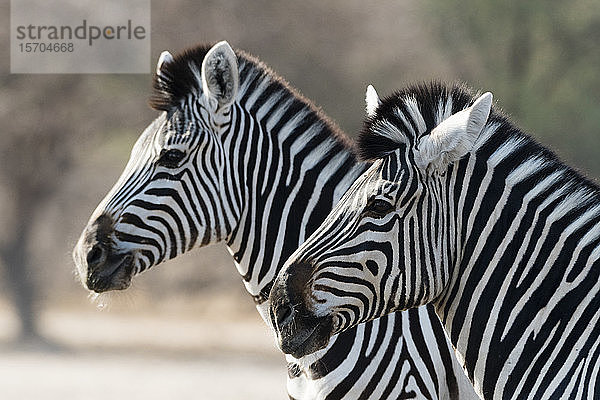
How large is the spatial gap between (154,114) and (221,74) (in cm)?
1527

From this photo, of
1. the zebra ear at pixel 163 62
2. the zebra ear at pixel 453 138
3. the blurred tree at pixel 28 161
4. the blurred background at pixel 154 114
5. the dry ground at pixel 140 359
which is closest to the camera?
the zebra ear at pixel 453 138

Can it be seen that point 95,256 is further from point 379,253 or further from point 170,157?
point 379,253

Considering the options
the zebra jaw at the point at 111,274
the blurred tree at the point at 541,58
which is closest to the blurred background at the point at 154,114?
the blurred tree at the point at 541,58

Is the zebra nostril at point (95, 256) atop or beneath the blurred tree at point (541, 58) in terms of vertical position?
beneath

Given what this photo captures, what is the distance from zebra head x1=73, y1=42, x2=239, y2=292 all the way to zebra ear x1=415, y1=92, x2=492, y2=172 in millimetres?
1862

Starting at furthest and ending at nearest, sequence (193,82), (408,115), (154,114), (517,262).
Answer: (154,114)
(193,82)
(408,115)
(517,262)

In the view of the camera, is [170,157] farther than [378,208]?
Yes

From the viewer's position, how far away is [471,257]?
3828 mm

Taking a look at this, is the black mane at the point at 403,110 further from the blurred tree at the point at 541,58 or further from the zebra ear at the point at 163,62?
the blurred tree at the point at 541,58

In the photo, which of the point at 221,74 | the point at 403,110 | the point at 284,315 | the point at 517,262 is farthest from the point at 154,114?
the point at 517,262

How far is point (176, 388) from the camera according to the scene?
15.0 metres

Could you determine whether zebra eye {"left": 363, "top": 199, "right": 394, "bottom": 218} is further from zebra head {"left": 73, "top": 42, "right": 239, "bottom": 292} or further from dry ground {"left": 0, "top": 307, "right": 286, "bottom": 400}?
dry ground {"left": 0, "top": 307, "right": 286, "bottom": 400}

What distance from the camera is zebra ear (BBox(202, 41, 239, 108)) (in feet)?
17.4

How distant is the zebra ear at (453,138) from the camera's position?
3627mm
